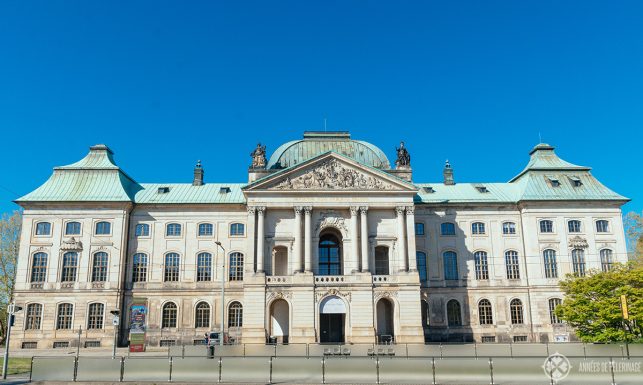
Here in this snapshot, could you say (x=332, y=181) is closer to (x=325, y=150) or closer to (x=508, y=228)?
(x=325, y=150)

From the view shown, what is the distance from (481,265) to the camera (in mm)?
59688

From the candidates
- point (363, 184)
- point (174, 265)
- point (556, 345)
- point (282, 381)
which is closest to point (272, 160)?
point (363, 184)

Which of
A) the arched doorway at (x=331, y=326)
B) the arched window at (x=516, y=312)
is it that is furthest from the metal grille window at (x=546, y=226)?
the arched doorway at (x=331, y=326)

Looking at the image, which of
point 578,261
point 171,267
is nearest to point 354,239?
point 171,267

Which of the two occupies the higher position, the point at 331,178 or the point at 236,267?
the point at 331,178

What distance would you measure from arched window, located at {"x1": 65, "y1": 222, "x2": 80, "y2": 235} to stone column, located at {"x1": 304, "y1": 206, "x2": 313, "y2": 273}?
25956mm

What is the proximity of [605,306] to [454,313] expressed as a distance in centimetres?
1870

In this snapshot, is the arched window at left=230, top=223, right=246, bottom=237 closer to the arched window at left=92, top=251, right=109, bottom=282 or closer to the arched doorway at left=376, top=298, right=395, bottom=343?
the arched window at left=92, top=251, right=109, bottom=282

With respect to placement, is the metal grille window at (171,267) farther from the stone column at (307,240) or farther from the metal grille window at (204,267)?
the stone column at (307,240)

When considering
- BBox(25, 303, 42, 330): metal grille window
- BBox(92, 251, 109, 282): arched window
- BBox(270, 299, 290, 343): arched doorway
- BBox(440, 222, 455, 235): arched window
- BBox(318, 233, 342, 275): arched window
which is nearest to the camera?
BBox(270, 299, 290, 343): arched doorway

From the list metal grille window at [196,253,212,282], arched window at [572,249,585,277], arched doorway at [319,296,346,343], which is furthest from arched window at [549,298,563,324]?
metal grille window at [196,253,212,282]

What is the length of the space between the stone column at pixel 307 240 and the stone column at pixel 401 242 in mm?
9309

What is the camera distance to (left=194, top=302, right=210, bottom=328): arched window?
188 feet

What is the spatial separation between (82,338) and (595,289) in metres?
50.8
